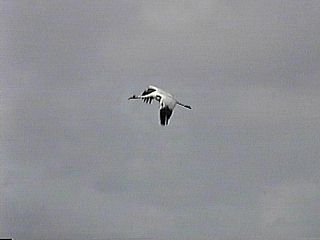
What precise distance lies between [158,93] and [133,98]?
4187 mm

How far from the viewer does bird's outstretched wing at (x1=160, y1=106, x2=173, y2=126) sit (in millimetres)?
121400

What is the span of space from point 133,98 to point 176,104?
8127mm

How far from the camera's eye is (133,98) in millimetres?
130875

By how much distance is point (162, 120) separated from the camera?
121m

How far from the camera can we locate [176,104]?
416 ft

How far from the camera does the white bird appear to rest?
123062mm

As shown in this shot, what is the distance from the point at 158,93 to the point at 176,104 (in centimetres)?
575

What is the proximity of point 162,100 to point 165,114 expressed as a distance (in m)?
4.50

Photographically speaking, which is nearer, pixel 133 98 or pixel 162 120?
pixel 162 120

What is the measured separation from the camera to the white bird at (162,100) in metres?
123

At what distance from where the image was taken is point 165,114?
124m

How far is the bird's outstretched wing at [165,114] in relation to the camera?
12140cm

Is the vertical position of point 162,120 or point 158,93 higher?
point 158,93
